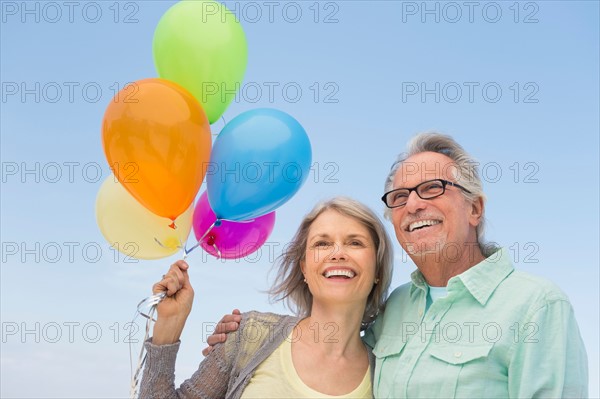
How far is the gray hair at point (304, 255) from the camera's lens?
126 inches

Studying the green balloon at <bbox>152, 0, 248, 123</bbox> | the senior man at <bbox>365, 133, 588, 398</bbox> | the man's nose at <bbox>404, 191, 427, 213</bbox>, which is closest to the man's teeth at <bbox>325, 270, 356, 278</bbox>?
the senior man at <bbox>365, 133, 588, 398</bbox>

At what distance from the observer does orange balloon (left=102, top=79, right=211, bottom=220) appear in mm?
2986

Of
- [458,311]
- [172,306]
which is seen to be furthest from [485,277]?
[172,306]

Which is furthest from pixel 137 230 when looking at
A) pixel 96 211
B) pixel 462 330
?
pixel 462 330

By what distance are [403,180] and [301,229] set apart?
62 cm

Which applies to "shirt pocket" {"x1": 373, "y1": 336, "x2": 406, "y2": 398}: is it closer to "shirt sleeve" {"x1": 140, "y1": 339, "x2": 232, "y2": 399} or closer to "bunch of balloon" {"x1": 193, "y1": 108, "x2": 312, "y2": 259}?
"shirt sleeve" {"x1": 140, "y1": 339, "x2": 232, "y2": 399}

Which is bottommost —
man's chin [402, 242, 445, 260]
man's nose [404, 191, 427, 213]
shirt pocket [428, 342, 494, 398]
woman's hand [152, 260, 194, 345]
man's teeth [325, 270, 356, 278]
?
shirt pocket [428, 342, 494, 398]

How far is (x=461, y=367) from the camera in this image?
2.59 meters

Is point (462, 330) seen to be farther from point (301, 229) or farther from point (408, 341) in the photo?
point (301, 229)

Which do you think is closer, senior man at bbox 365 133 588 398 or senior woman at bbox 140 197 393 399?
senior man at bbox 365 133 588 398

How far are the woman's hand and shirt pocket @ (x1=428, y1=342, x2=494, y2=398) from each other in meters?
1.18

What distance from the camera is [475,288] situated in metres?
2.74

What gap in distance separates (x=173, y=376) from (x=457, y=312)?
134 centimetres

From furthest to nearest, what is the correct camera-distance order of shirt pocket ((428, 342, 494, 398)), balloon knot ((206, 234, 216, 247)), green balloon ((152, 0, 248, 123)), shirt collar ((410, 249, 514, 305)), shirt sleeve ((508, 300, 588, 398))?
balloon knot ((206, 234, 216, 247)), green balloon ((152, 0, 248, 123)), shirt collar ((410, 249, 514, 305)), shirt pocket ((428, 342, 494, 398)), shirt sleeve ((508, 300, 588, 398))
